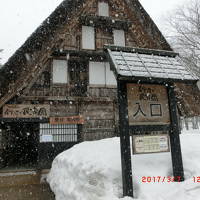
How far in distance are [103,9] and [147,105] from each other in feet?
24.9

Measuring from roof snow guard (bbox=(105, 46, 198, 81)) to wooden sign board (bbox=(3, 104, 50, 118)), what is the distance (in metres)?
5.26

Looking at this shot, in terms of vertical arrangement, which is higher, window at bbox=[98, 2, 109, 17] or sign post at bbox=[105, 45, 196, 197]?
window at bbox=[98, 2, 109, 17]

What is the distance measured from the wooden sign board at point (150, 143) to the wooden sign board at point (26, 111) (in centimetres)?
556

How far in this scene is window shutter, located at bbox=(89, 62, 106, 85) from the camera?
910cm

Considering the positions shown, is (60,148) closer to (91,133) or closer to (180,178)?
(91,133)

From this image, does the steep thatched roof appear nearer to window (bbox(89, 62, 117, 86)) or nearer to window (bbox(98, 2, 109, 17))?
window (bbox(98, 2, 109, 17))

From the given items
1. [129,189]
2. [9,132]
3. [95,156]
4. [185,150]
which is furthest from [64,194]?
[9,132]

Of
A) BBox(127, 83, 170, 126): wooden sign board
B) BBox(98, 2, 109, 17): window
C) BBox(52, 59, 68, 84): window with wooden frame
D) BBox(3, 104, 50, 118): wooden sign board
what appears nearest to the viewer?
BBox(127, 83, 170, 126): wooden sign board

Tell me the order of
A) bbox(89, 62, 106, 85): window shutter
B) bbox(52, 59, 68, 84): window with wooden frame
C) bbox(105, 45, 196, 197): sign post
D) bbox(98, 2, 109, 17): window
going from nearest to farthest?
bbox(105, 45, 196, 197): sign post
bbox(52, 59, 68, 84): window with wooden frame
bbox(89, 62, 106, 85): window shutter
bbox(98, 2, 109, 17): window

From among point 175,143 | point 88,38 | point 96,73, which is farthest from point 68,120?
point 175,143

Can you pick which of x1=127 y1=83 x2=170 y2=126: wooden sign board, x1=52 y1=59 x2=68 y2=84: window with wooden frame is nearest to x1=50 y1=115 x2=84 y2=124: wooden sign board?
x1=52 y1=59 x2=68 y2=84: window with wooden frame

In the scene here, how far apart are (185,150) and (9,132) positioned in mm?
11299

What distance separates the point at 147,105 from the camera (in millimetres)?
3715

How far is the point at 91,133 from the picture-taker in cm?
867
